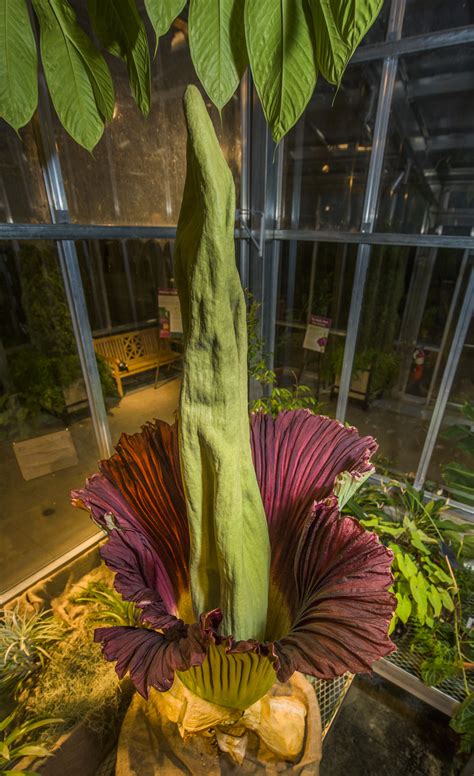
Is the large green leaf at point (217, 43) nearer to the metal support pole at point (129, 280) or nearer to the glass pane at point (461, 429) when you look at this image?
the metal support pole at point (129, 280)

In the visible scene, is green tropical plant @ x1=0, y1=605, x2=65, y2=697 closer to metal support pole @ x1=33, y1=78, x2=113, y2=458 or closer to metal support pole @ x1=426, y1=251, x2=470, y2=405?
metal support pole @ x1=33, y1=78, x2=113, y2=458

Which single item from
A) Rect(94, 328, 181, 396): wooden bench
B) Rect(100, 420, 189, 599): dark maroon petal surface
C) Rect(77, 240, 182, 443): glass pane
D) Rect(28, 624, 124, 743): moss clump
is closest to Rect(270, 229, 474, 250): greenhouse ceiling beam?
Rect(77, 240, 182, 443): glass pane

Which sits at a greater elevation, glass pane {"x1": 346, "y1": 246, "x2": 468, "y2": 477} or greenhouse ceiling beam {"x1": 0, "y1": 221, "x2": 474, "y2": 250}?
greenhouse ceiling beam {"x1": 0, "y1": 221, "x2": 474, "y2": 250}

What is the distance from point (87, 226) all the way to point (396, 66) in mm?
1428

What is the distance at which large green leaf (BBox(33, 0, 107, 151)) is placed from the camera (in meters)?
0.58

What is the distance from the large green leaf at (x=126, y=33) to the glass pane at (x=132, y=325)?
658 millimetres

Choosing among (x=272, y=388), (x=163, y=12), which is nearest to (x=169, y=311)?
(x=272, y=388)

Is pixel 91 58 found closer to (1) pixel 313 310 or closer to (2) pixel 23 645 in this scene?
(2) pixel 23 645

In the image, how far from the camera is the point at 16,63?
57 cm

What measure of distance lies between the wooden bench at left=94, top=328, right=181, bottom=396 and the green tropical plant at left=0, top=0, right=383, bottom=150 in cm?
83

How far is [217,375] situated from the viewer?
43cm

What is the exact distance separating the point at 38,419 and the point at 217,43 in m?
1.17

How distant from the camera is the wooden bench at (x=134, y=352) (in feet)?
4.74

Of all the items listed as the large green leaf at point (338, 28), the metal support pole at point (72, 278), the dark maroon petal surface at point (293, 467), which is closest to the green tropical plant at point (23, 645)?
the metal support pole at point (72, 278)
